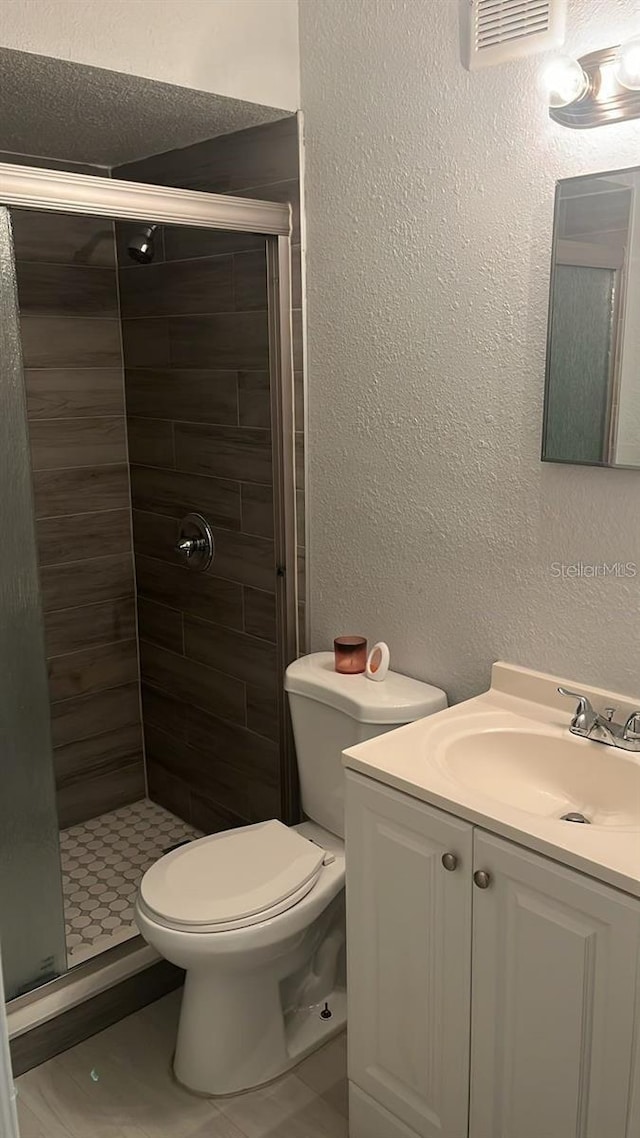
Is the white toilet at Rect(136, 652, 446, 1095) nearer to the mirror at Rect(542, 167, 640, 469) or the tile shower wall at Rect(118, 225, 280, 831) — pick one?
the tile shower wall at Rect(118, 225, 280, 831)

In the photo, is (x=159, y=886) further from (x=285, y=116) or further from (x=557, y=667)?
(x=285, y=116)

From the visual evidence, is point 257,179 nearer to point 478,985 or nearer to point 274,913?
point 274,913

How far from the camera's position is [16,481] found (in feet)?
6.55

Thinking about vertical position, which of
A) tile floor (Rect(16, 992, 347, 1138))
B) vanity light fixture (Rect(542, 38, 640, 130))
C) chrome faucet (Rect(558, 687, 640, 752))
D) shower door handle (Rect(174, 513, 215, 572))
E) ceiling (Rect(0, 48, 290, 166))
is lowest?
tile floor (Rect(16, 992, 347, 1138))

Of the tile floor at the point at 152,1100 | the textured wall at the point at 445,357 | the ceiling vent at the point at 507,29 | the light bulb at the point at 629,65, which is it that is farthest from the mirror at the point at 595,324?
the tile floor at the point at 152,1100

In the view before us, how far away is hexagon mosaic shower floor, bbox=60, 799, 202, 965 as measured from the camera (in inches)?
99.3

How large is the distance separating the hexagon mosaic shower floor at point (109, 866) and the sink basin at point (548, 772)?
1.09 metres

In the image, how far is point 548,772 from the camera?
1866 mm

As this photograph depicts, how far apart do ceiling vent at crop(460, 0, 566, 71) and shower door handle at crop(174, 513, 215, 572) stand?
4.63 ft

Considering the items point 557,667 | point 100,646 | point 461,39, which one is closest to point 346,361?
point 461,39

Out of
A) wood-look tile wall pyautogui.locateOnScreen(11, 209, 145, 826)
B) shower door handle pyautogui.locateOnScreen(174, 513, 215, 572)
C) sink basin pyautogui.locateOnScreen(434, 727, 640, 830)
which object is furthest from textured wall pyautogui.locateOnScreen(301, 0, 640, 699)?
wood-look tile wall pyautogui.locateOnScreen(11, 209, 145, 826)

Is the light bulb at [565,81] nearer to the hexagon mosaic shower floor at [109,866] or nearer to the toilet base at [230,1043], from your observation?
the toilet base at [230,1043]

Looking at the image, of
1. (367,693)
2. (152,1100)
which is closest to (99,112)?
(367,693)

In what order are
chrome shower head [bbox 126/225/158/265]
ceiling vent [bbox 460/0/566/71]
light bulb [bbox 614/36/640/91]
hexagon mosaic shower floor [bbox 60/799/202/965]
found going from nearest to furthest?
light bulb [bbox 614/36/640/91] < ceiling vent [bbox 460/0/566/71] < hexagon mosaic shower floor [bbox 60/799/202/965] < chrome shower head [bbox 126/225/158/265]
